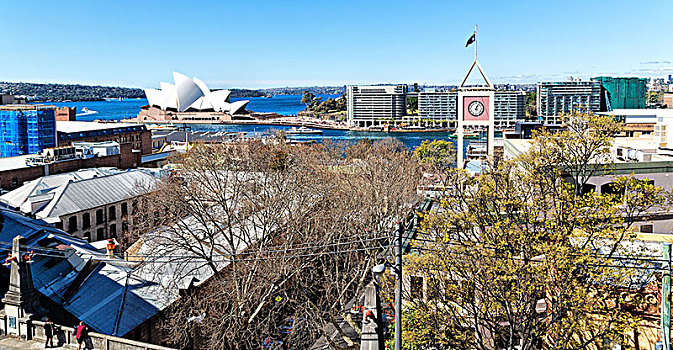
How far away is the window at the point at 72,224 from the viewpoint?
98.5 feet

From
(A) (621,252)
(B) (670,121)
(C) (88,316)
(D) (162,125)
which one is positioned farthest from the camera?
(D) (162,125)

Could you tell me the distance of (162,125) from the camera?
550ft

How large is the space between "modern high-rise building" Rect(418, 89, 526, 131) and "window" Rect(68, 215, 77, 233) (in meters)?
152

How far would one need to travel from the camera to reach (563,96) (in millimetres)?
168375

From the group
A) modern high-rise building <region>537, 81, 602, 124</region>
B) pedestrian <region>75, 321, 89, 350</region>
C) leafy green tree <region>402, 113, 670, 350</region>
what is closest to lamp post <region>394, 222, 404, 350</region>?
leafy green tree <region>402, 113, 670, 350</region>

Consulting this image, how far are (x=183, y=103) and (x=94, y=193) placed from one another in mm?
154431

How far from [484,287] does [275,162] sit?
1738 cm

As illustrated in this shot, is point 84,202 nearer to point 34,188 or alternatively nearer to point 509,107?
point 34,188

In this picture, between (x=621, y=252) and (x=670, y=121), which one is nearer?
(x=621, y=252)

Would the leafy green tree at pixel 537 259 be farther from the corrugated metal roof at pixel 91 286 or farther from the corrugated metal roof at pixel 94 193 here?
the corrugated metal roof at pixel 94 193

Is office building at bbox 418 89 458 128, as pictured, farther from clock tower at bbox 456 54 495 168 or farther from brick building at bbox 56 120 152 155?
clock tower at bbox 456 54 495 168

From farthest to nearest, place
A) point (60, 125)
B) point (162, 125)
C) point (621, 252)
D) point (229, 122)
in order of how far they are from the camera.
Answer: point (229, 122) < point (162, 125) < point (60, 125) < point (621, 252)

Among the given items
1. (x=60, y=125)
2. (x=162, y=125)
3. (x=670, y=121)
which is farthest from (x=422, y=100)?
(x=670, y=121)

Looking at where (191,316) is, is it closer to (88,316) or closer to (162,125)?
(88,316)
